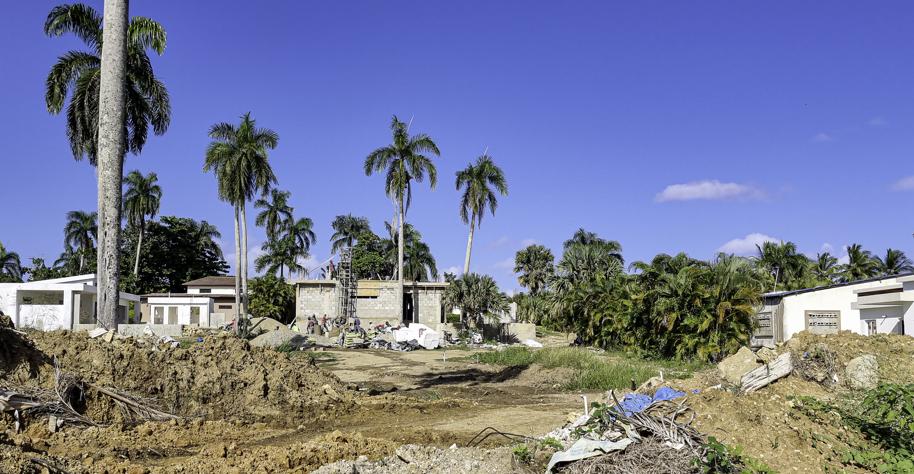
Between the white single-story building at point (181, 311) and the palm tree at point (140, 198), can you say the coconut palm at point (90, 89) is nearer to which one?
the white single-story building at point (181, 311)

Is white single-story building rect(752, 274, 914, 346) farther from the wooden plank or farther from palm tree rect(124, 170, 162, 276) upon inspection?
palm tree rect(124, 170, 162, 276)

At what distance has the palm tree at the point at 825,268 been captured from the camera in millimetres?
53625

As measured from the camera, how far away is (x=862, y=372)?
34.0 ft

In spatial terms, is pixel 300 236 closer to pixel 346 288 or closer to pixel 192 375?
pixel 346 288

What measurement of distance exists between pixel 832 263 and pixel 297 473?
197 ft

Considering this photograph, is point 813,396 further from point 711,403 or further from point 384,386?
point 384,386

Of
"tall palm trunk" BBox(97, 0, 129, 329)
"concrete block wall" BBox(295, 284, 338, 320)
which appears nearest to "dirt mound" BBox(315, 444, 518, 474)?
"tall palm trunk" BBox(97, 0, 129, 329)

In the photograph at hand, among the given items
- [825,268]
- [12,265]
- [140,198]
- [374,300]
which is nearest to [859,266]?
[825,268]

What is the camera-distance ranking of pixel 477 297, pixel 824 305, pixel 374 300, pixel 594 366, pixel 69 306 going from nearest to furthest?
1. pixel 594 366
2. pixel 824 305
3. pixel 69 306
4. pixel 477 297
5. pixel 374 300

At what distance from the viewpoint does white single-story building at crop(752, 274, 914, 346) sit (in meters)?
20.5

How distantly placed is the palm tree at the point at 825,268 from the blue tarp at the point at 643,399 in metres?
49.2

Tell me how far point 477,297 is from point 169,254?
40.4 metres

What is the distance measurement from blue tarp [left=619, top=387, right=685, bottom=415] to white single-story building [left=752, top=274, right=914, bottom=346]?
595 inches

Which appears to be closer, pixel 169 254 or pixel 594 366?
pixel 594 366
